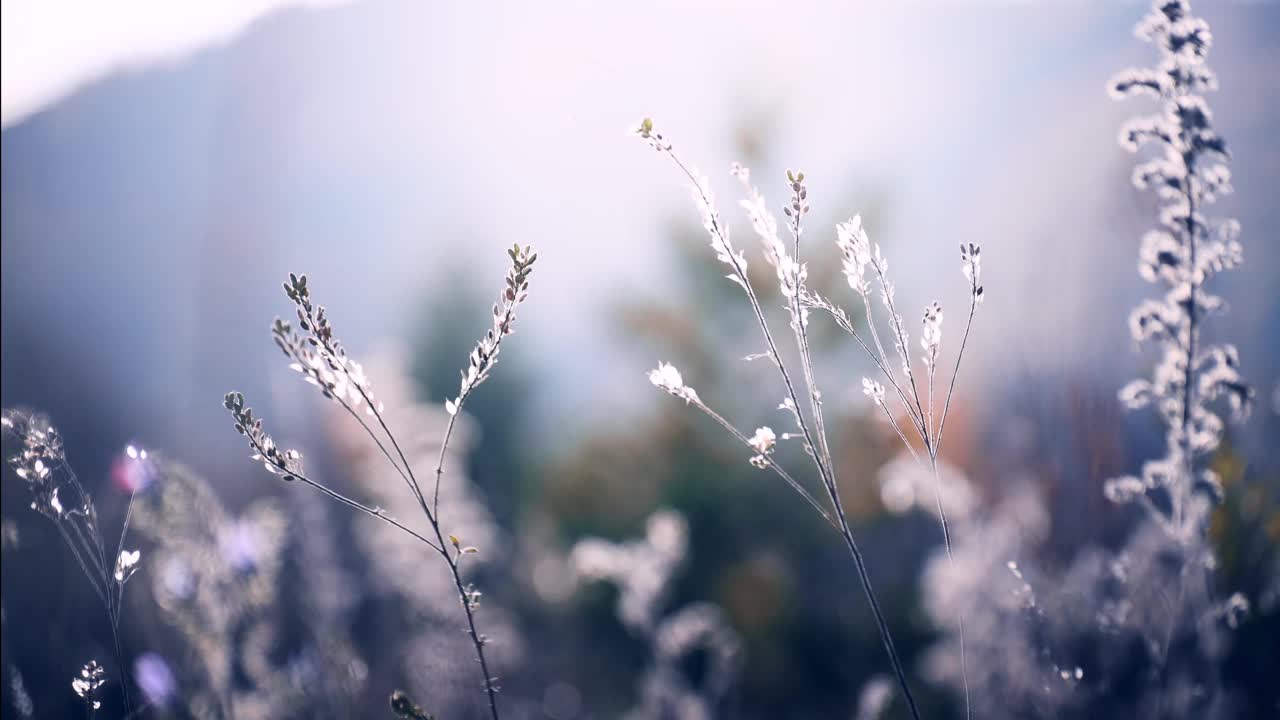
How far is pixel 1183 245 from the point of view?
2234 mm

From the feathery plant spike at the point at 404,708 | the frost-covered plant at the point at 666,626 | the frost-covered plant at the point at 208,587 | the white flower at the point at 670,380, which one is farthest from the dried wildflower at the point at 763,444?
the frost-covered plant at the point at 666,626

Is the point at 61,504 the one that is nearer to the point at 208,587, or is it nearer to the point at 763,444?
the point at 208,587

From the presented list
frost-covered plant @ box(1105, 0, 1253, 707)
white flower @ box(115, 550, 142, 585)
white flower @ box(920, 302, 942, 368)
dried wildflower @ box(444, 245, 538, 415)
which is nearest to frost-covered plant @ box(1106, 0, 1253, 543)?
frost-covered plant @ box(1105, 0, 1253, 707)

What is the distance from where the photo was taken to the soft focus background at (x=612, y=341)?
4055 millimetres

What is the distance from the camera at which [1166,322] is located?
2.28m

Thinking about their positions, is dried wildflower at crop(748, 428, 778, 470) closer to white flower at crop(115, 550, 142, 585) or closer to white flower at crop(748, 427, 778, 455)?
white flower at crop(748, 427, 778, 455)

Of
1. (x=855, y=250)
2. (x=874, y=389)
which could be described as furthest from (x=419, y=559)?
(x=855, y=250)

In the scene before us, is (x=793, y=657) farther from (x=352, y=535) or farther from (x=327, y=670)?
(x=352, y=535)

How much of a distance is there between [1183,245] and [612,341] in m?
8.60

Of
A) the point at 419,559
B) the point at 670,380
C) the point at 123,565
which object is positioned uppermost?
the point at 419,559

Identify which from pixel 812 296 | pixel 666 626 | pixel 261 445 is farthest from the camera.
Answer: pixel 666 626

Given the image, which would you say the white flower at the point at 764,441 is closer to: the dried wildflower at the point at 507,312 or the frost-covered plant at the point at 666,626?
the dried wildflower at the point at 507,312

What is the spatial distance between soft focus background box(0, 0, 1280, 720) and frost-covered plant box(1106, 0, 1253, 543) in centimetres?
85

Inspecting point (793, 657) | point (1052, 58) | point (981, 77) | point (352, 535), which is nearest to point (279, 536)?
point (793, 657)
